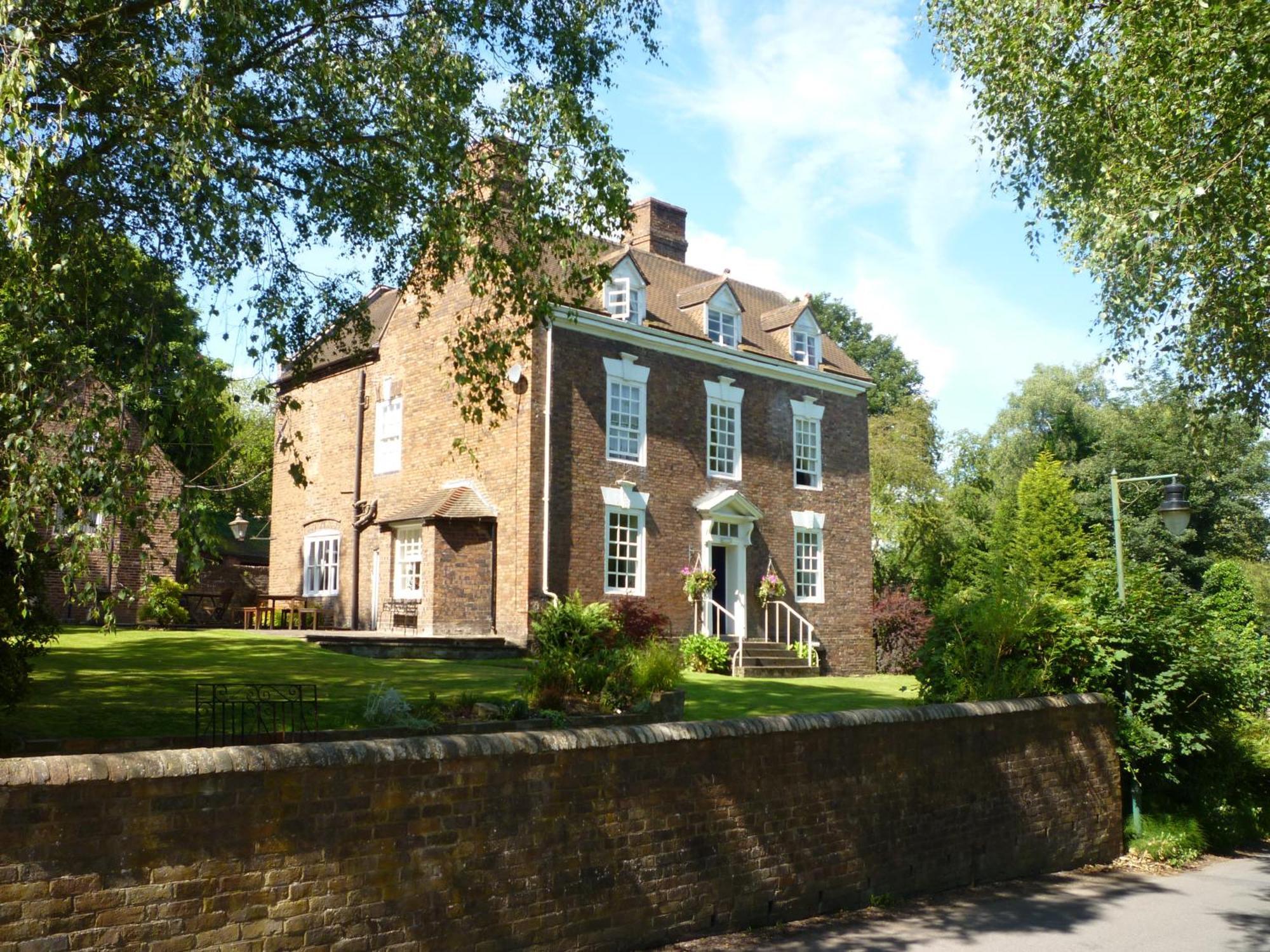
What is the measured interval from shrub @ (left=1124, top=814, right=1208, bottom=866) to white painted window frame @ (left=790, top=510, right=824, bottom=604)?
1558cm

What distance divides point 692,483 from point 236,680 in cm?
1387

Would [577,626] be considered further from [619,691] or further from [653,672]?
[619,691]

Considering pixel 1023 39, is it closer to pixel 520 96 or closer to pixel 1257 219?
pixel 1257 219

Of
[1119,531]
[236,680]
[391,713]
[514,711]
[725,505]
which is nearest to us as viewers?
[391,713]

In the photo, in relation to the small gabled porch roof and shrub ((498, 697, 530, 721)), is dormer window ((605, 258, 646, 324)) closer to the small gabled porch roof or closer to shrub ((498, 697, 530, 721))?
the small gabled porch roof

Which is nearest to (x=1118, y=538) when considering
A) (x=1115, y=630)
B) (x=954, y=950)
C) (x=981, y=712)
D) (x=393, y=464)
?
(x=1115, y=630)

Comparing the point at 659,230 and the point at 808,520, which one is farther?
the point at 659,230

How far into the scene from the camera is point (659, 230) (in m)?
32.3

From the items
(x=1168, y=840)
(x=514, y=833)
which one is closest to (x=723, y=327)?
(x=1168, y=840)

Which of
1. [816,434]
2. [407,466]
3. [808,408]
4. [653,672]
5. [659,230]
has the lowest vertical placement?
Answer: [653,672]

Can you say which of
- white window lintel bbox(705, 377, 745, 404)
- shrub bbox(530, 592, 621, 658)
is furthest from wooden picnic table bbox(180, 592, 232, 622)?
white window lintel bbox(705, 377, 745, 404)

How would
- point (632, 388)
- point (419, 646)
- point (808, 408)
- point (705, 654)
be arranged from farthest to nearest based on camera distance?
point (808, 408) < point (632, 388) < point (705, 654) < point (419, 646)

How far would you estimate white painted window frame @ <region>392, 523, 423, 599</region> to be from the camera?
81.8ft

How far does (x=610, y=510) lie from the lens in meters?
24.7
